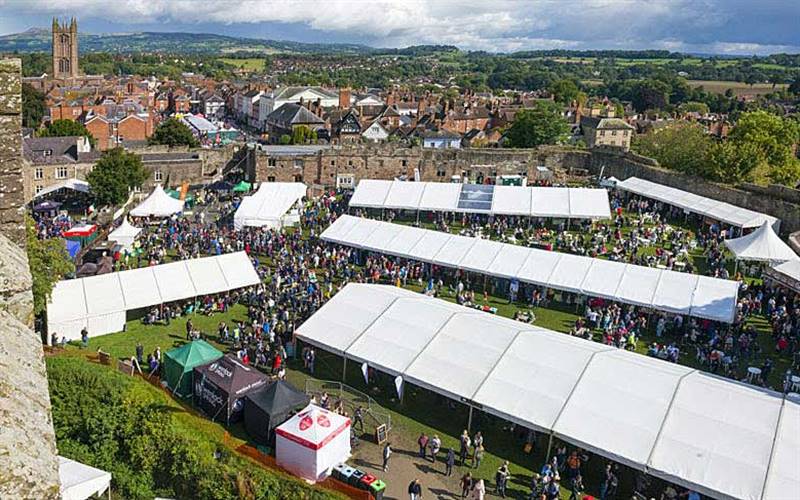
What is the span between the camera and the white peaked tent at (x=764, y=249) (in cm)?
2147

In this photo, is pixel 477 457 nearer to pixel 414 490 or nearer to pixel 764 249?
pixel 414 490

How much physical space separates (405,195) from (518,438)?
17.9 m

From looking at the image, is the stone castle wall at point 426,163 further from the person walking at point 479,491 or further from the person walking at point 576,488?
the person walking at point 479,491

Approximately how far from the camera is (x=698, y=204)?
94.2 feet

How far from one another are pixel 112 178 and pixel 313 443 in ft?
82.0

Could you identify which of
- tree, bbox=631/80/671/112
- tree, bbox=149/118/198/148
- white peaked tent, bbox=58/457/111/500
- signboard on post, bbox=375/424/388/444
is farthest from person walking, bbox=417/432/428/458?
tree, bbox=631/80/671/112

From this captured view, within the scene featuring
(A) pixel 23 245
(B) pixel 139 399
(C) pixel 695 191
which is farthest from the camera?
(C) pixel 695 191

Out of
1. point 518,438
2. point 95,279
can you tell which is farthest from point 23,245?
point 95,279

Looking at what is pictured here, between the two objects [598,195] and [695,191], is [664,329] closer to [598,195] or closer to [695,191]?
[598,195]

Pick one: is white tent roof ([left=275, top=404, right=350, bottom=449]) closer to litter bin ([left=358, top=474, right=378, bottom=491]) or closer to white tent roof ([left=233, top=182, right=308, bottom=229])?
litter bin ([left=358, top=474, right=378, bottom=491])

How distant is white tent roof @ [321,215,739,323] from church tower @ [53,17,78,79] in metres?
92.7

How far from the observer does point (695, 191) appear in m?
31.1

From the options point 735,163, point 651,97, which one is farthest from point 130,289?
point 651,97

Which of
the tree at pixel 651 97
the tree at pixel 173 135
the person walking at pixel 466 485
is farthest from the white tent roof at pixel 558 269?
the tree at pixel 651 97
